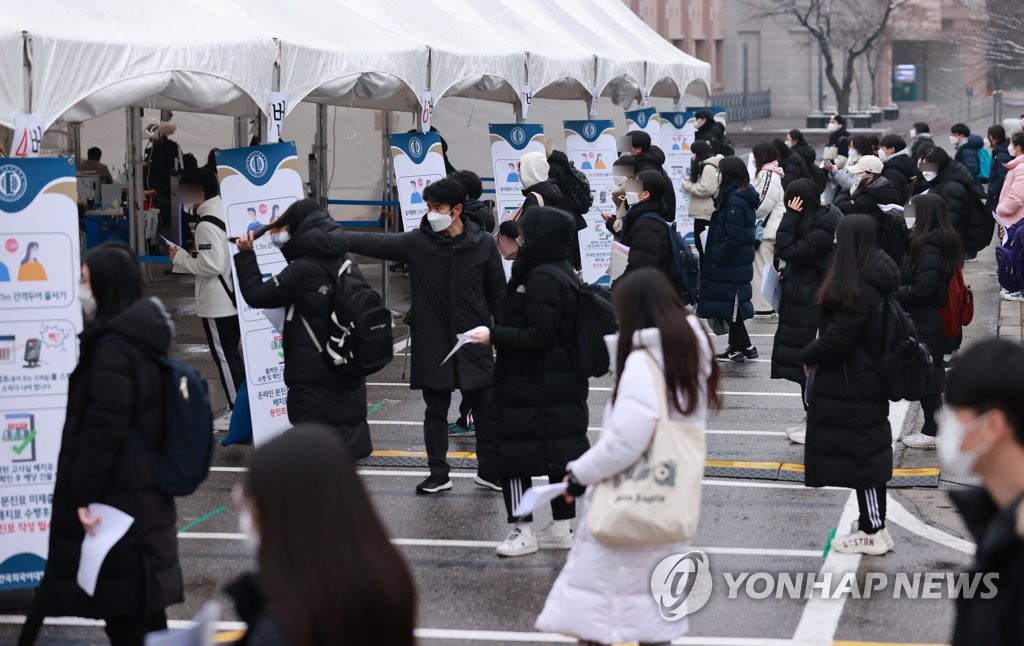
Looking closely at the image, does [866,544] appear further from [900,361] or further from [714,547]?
[900,361]

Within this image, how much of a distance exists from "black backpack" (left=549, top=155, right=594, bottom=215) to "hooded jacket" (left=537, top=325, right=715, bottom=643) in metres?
9.08

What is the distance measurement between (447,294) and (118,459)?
3579 millimetres

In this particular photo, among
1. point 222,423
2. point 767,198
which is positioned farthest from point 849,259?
point 767,198

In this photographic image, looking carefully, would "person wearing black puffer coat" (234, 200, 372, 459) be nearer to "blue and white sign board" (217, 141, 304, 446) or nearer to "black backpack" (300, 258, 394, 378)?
"black backpack" (300, 258, 394, 378)

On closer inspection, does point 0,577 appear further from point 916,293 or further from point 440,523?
point 916,293

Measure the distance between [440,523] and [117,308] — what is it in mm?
3504

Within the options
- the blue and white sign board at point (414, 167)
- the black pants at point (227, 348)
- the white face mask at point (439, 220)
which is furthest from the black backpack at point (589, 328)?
the blue and white sign board at point (414, 167)

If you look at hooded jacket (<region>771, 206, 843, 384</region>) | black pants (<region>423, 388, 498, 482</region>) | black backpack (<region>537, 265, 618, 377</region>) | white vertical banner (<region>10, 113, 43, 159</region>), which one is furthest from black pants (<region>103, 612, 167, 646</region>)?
hooded jacket (<region>771, 206, 843, 384</region>)

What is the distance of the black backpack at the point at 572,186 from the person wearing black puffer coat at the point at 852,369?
6.84 metres

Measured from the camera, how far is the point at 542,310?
6.93m

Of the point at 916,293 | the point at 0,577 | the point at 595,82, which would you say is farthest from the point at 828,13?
the point at 0,577

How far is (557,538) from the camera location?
25.1ft

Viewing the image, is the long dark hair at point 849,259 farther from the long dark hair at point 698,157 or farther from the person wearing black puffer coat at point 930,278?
the long dark hair at point 698,157

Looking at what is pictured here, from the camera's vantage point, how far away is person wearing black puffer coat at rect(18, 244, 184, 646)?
16.3 feet
